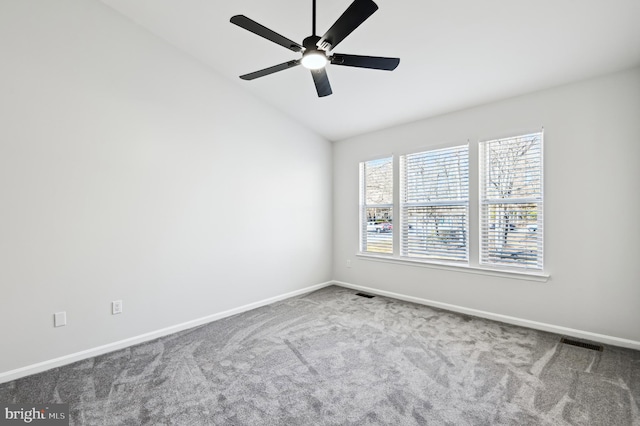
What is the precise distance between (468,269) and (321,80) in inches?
116

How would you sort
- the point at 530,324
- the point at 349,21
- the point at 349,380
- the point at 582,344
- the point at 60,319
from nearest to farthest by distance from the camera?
1. the point at 349,21
2. the point at 349,380
3. the point at 60,319
4. the point at 582,344
5. the point at 530,324

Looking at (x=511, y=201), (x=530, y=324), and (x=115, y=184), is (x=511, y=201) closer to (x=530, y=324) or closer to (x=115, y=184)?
(x=530, y=324)

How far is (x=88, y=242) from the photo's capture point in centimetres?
277

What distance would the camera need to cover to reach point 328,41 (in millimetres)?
2012

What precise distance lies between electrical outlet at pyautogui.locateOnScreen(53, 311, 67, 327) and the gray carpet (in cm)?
38

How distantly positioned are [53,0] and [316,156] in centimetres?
354

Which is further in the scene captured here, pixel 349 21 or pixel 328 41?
pixel 328 41

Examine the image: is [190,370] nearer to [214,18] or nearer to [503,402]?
[503,402]

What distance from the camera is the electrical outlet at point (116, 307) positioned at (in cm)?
290

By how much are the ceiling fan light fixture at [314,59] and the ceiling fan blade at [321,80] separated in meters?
0.12

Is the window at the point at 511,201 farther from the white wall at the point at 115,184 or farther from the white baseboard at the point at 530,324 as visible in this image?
the white wall at the point at 115,184

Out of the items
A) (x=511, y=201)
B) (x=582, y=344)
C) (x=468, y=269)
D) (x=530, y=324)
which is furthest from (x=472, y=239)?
(x=582, y=344)

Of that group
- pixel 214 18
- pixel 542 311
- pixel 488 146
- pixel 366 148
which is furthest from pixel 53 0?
pixel 542 311

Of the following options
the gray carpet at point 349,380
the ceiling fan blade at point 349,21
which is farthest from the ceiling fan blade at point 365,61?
the gray carpet at point 349,380
